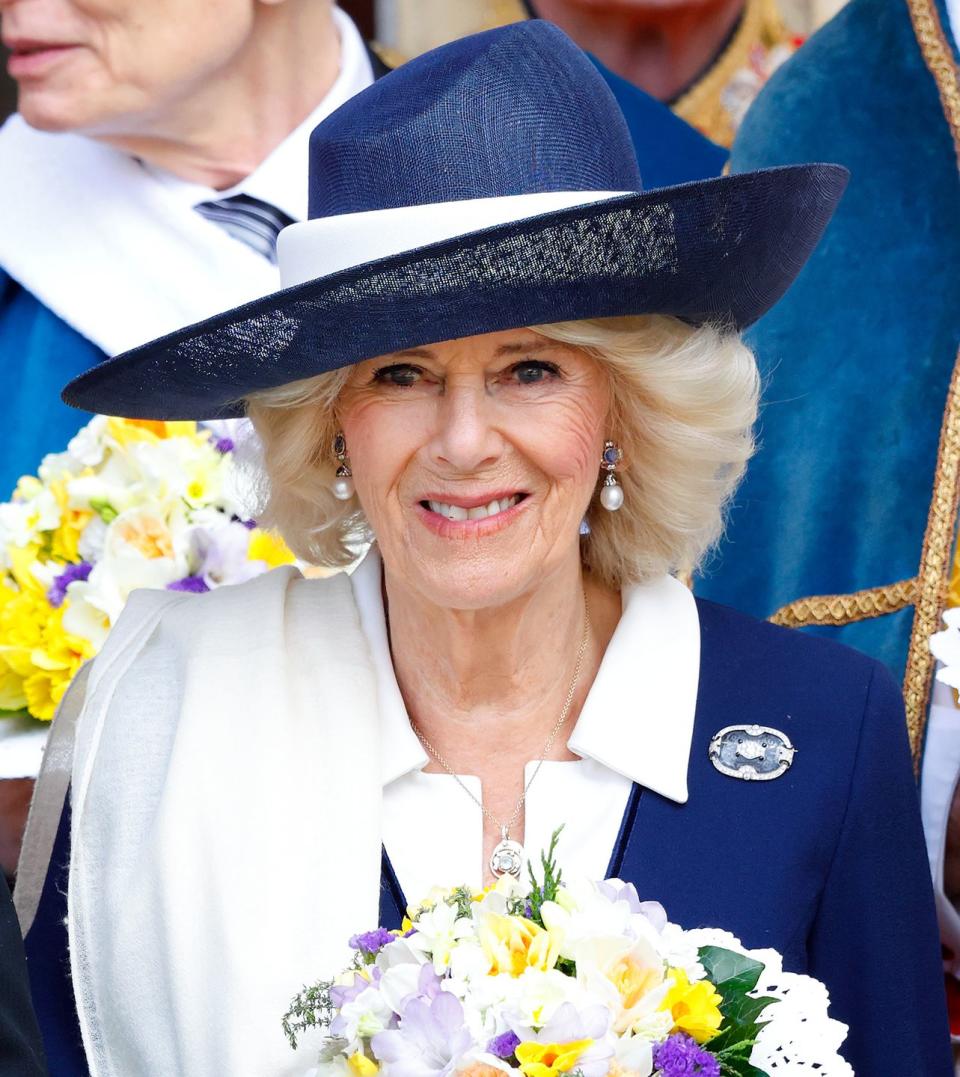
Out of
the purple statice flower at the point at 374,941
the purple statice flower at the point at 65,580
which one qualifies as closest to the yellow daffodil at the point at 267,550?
the purple statice flower at the point at 65,580

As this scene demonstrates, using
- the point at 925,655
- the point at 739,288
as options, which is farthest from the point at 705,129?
the point at 739,288

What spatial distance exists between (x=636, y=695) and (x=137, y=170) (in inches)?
69.1

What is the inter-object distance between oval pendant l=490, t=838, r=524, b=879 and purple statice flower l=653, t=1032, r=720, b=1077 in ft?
2.14

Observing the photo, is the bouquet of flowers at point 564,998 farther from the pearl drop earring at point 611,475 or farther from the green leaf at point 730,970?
the pearl drop earring at point 611,475

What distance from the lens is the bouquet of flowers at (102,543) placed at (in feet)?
9.00

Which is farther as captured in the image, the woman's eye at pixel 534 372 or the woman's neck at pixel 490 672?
the woman's neck at pixel 490 672

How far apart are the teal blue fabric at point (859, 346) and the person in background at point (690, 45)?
1.20 metres

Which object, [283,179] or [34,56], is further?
[283,179]

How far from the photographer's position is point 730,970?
5.87 feet

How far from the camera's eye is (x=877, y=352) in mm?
2957

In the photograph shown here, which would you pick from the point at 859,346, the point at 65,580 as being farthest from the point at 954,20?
the point at 65,580

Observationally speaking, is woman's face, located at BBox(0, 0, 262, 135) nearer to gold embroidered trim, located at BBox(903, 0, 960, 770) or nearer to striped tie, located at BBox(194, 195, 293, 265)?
striped tie, located at BBox(194, 195, 293, 265)

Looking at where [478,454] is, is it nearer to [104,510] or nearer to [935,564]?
[104,510]

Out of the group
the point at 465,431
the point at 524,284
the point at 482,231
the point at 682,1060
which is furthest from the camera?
the point at 465,431
